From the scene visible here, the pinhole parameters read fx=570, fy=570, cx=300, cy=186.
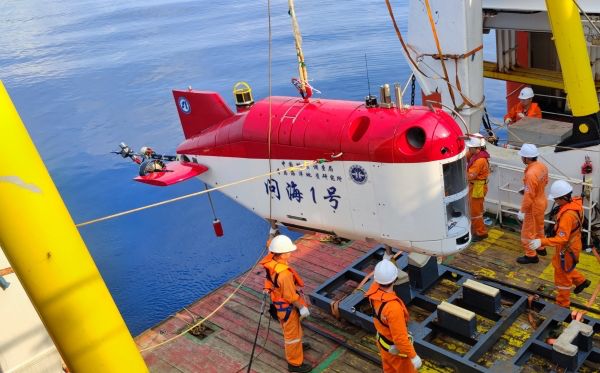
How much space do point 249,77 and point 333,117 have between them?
18.1m

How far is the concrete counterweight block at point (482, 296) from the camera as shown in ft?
19.8

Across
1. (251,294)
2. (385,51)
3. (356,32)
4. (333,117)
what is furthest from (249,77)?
(333,117)

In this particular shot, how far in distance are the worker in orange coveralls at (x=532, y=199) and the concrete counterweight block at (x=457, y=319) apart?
137 cm

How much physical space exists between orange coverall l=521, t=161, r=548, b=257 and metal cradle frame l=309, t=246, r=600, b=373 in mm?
895

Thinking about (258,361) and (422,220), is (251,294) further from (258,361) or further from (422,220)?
(422,220)

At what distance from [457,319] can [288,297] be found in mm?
1762

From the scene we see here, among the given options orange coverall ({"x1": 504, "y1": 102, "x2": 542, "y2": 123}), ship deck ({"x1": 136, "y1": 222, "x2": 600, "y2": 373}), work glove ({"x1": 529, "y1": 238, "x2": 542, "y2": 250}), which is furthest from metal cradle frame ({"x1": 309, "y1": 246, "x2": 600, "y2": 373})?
orange coverall ({"x1": 504, "y1": 102, "x2": 542, "y2": 123})

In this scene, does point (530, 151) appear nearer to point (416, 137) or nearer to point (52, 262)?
point (416, 137)

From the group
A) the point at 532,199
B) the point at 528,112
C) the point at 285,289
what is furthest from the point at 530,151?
the point at 285,289

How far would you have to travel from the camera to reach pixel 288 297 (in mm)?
5539

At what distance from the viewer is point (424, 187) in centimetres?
505

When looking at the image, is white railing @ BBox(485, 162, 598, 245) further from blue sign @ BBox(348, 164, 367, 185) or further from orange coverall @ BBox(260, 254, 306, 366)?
orange coverall @ BBox(260, 254, 306, 366)

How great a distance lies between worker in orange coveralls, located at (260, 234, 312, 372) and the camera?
18.2ft

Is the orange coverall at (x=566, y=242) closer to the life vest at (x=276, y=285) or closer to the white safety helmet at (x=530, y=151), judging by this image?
the white safety helmet at (x=530, y=151)
